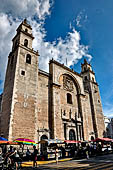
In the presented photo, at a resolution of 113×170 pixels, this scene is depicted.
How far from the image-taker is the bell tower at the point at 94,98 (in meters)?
28.5

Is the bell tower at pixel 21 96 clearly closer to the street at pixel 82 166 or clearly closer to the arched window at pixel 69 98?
the street at pixel 82 166

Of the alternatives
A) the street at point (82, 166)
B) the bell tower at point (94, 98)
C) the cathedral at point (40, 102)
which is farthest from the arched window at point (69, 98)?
the street at point (82, 166)

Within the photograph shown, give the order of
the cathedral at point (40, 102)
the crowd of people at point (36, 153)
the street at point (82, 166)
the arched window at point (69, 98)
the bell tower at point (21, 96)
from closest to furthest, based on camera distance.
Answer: the street at point (82, 166), the crowd of people at point (36, 153), the bell tower at point (21, 96), the cathedral at point (40, 102), the arched window at point (69, 98)

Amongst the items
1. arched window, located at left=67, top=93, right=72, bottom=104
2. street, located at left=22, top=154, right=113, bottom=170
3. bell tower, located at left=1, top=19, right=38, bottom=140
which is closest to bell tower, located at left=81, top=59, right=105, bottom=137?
arched window, located at left=67, top=93, right=72, bottom=104

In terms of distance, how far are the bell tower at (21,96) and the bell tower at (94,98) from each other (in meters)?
16.0

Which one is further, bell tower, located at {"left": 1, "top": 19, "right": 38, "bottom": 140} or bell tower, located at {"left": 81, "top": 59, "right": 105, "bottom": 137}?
bell tower, located at {"left": 81, "top": 59, "right": 105, "bottom": 137}

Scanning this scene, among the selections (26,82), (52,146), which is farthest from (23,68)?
(52,146)

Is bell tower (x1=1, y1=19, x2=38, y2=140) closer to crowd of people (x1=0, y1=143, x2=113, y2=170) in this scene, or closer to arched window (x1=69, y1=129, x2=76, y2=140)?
crowd of people (x1=0, y1=143, x2=113, y2=170)

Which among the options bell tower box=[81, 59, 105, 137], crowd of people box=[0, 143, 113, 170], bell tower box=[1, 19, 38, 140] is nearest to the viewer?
crowd of people box=[0, 143, 113, 170]

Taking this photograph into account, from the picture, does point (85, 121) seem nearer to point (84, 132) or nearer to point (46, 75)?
point (84, 132)

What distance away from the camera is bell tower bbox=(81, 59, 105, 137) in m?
28.5

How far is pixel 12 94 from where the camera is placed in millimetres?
16906

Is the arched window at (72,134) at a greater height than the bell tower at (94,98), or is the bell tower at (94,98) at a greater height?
the bell tower at (94,98)

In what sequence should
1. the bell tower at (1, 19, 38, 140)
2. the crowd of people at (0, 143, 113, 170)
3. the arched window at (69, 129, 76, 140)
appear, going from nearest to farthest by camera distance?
the crowd of people at (0, 143, 113, 170)
the bell tower at (1, 19, 38, 140)
the arched window at (69, 129, 76, 140)
